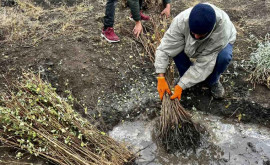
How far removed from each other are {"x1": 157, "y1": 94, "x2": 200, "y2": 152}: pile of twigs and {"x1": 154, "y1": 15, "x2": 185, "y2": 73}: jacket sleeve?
0.36 meters

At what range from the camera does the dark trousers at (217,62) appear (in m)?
2.60

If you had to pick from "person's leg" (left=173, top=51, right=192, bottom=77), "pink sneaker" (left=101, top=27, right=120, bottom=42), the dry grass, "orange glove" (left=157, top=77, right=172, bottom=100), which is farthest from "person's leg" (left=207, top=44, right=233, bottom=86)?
the dry grass

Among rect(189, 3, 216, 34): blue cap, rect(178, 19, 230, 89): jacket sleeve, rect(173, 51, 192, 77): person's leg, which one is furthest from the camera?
rect(173, 51, 192, 77): person's leg

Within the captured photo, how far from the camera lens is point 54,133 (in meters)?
2.41

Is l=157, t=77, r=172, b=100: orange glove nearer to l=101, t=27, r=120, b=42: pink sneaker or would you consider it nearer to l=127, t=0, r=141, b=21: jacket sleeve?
l=127, t=0, r=141, b=21: jacket sleeve

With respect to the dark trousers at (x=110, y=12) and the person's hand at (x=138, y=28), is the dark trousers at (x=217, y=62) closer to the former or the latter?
the person's hand at (x=138, y=28)

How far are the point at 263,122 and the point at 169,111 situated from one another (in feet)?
3.79

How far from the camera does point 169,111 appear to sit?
260 cm

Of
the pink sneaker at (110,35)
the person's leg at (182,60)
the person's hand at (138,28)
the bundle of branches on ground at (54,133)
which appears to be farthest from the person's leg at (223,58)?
the pink sneaker at (110,35)

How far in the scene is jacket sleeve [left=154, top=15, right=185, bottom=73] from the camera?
243 cm

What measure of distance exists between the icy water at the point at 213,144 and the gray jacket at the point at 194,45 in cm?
68

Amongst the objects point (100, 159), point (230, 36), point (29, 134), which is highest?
point (230, 36)

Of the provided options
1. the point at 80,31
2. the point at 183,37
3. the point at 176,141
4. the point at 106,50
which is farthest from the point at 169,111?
the point at 80,31

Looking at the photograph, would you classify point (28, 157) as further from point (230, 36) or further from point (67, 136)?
point (230, 36)
